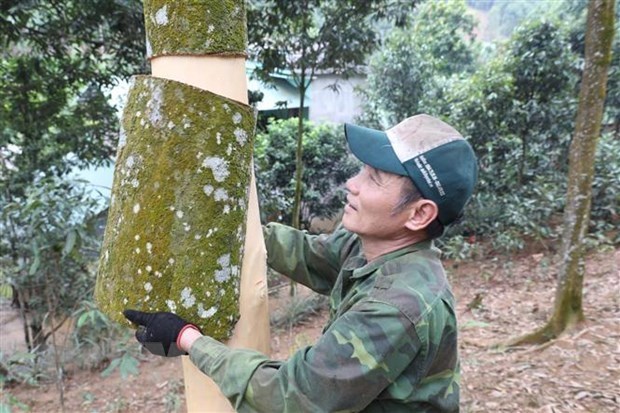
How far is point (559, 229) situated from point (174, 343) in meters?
7.37

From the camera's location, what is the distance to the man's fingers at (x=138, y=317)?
114cm

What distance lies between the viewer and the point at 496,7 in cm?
3166

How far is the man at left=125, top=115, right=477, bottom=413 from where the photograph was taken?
3.45 feet

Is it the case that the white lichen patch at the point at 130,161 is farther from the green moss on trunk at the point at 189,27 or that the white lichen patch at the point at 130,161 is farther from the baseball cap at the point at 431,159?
the baseball cap at the point at 431,159

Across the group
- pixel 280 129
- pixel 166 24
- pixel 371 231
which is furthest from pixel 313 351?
pixel 280 129

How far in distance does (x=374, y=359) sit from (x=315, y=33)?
17.8 ft

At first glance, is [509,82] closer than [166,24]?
No

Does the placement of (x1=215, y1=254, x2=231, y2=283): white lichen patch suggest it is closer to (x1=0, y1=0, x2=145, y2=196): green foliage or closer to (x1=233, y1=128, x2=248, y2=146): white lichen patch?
(x1=233, y1=128, x2=248, y2=146): white lichen patch

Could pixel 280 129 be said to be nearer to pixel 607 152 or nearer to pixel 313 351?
pixel 607 152

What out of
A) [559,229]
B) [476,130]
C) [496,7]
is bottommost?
[559,229]

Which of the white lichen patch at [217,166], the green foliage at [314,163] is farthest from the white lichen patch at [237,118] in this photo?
the green foliage at [314,163]

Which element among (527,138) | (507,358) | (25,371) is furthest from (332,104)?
(507,358)

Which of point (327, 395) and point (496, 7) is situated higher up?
point (496, 7)

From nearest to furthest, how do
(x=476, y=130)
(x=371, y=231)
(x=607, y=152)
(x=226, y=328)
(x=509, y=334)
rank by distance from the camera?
(x=226, y=328)
(x=371, y=231)
(x=509, y=334)
(x=607, y=152)
(x=476, y=130)
